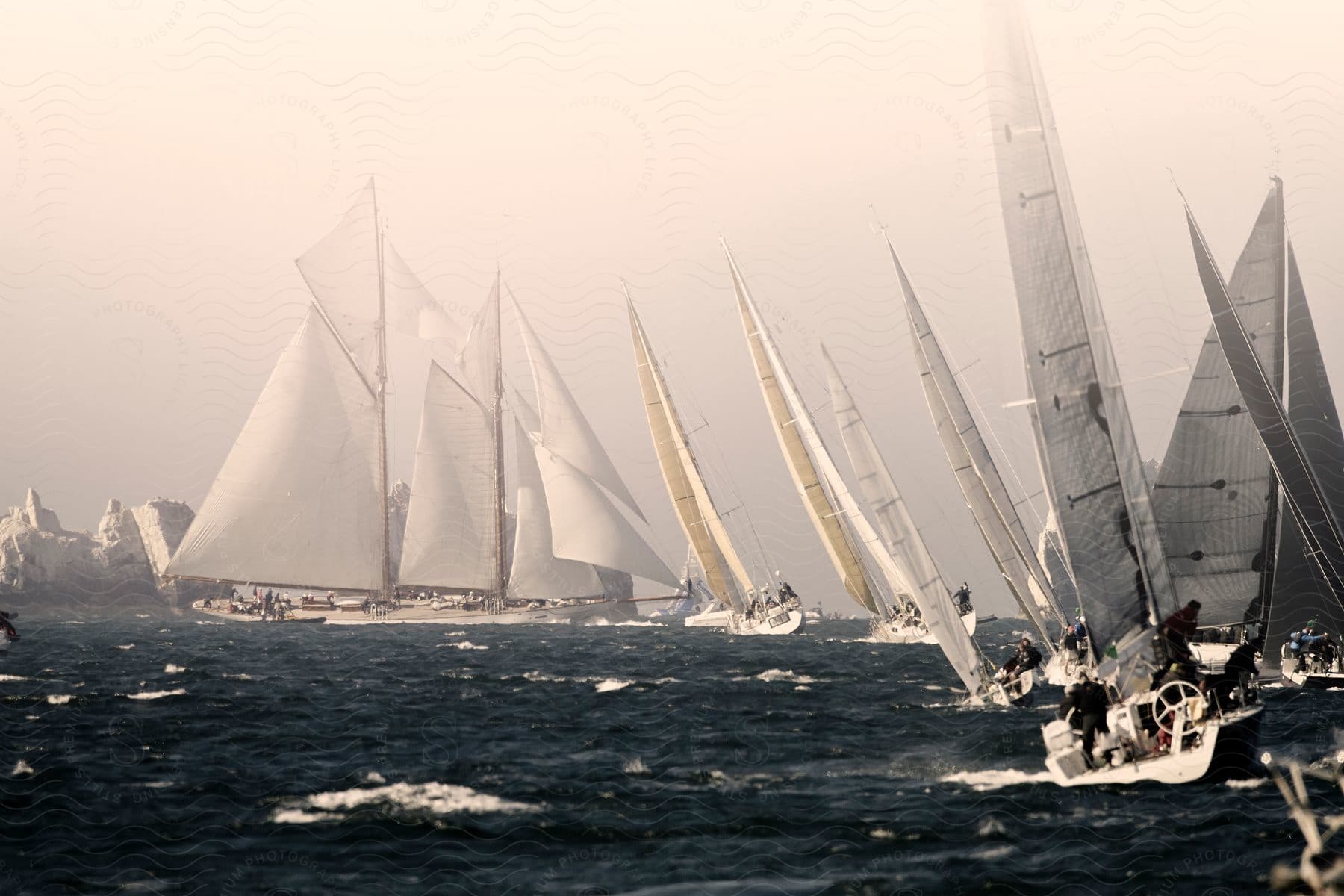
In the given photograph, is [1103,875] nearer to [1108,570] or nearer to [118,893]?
[1108,570]

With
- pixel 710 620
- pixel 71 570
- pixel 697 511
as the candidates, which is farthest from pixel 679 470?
pixel 71 570

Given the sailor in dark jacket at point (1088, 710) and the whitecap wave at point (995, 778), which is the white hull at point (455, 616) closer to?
the whitecap wave at point (995, 778)

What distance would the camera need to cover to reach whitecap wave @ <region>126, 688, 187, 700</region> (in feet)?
99.2

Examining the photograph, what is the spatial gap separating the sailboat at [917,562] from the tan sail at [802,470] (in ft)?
76.6

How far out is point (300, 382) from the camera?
82.1 m

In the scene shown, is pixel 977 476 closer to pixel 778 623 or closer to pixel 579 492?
pixel 778 623

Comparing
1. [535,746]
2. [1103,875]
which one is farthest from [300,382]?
[1103,875]

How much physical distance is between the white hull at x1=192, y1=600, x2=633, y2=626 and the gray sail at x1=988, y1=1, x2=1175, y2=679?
72463 millimetres

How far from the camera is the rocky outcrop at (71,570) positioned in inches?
5812

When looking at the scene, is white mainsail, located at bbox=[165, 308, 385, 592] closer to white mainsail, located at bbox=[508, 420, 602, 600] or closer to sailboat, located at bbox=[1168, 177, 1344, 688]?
white mainsail, located at bbox=[508, 420, 602, 600]

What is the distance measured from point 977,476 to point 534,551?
2159 inches

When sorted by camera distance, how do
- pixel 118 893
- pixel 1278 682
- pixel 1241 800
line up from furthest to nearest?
pixel 1278 682 → pixel 1241 800 → pixel 118 893

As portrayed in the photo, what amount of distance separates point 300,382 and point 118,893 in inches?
2843

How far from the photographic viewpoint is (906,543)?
28594 millimetres
